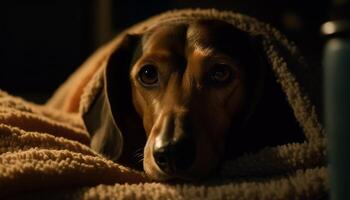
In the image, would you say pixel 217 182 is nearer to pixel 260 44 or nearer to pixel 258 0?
pixel 260 44

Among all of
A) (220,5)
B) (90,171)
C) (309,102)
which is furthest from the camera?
(220,5)

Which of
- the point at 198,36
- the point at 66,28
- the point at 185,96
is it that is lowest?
the point at 66,28

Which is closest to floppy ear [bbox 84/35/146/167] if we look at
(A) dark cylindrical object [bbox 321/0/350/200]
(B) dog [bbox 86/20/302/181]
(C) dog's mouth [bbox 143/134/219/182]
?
(B) dog [bbox 86/20/302/181]

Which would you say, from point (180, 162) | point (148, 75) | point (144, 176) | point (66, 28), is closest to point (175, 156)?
point (180, 162)

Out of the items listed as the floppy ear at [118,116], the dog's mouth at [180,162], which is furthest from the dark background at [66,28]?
the dog's mouth at [180,162]

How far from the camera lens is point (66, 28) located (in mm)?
3221

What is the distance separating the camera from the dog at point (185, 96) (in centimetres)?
103

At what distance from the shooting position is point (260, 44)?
137 cm

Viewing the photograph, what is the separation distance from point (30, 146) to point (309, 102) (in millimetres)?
596

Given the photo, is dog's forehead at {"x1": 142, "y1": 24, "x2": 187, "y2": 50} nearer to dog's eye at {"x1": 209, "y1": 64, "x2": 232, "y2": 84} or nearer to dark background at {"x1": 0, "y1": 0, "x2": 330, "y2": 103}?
dog's eye at {"x1": 209, "y1": 64, "x2": 232, "y2": 84}

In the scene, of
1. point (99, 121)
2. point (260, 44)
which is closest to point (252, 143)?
point (260, 44)

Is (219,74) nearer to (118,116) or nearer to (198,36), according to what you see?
(198,36)

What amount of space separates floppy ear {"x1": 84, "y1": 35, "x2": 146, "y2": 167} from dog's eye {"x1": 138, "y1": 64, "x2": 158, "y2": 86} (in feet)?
0.29

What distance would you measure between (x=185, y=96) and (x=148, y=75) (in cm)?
18
